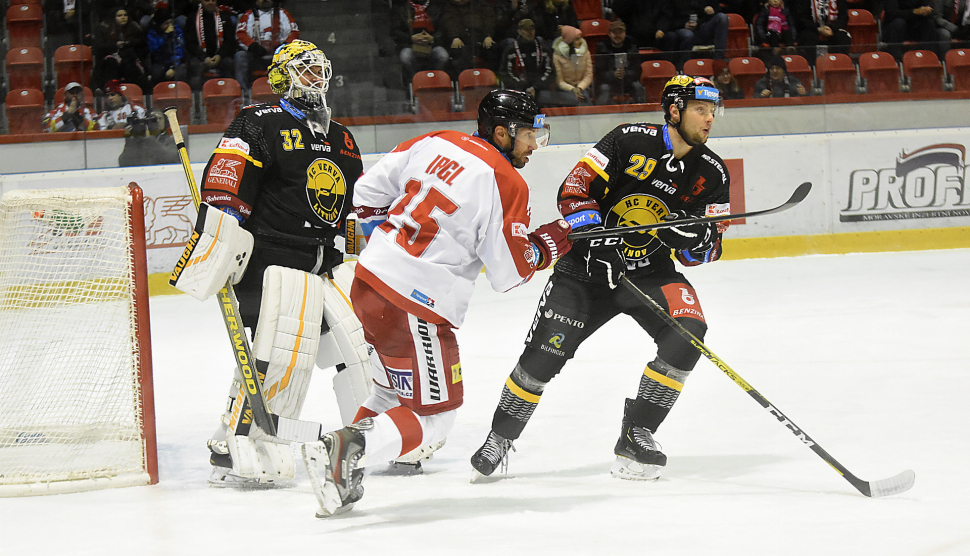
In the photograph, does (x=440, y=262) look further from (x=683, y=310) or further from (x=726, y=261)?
(x=726, y=261)

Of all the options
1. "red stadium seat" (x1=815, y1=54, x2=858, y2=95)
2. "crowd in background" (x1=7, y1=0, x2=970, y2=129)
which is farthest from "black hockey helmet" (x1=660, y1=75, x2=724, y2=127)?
"red stadium seat" (x1=815, y1=54, x2=858, y2=95)

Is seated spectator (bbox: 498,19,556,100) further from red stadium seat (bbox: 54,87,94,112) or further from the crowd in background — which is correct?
red stadium seat (bbox: 54,87,94,112)

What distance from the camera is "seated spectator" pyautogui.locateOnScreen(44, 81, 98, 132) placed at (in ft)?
21.7

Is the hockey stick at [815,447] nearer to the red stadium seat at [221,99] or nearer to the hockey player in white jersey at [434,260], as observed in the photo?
the hockey player in white jersey at [434,260]

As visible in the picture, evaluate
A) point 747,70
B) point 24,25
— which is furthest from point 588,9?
point 24,25

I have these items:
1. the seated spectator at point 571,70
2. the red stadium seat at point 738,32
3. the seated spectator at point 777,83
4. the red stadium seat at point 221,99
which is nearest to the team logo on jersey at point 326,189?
the red stadium seat at point 221,99

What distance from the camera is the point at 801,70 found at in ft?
25.1

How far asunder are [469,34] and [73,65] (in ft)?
9.71

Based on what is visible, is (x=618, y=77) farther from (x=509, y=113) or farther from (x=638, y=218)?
(x=509, y=113)

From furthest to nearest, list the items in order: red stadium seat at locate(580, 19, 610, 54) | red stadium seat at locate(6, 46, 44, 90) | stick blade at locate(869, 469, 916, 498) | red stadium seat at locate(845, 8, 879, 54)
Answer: red stadium seat at locate(845, 8, 879, 54)
red stadium seat at locate(580, 19, 610, 54)
red stadium seat at locate(6, 46, 44, 90)
stick blade at locate(869, 469, 916, 498)

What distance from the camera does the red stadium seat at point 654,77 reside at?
7410mm

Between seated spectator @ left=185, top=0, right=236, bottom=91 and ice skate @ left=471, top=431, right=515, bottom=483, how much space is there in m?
4.98

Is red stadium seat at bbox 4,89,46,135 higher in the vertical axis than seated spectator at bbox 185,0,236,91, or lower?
lower

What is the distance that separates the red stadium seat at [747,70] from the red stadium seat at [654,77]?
0.56m
